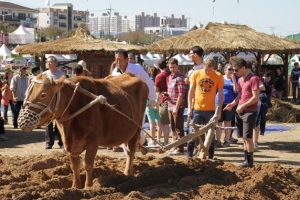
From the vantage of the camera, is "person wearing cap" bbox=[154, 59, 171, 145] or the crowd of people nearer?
the crowd of people

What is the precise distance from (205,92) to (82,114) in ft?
10.8

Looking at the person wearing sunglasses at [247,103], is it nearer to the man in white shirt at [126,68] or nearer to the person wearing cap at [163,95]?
the man in white shirt at [126,68]

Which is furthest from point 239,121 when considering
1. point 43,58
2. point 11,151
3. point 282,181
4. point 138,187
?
point 43,58

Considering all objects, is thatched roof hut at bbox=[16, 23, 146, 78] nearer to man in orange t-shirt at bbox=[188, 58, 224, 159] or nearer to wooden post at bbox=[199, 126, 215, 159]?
man in orange t-shirt at bbox=[188, 58, 224, 159]

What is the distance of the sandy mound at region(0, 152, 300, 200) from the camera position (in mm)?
6945

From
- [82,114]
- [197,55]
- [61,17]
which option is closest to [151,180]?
[82,114]

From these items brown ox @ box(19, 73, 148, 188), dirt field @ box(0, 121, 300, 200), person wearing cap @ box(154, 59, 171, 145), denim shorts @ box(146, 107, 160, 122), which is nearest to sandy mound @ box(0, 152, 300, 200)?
dirt field @ box(0, 121, 300, 200)

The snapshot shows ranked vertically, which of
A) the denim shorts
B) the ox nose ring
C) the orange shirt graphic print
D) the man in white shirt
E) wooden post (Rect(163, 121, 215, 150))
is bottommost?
the denim shorts

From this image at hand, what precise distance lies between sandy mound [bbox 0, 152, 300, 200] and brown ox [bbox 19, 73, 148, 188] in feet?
1.57

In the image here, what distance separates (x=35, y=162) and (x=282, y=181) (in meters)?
3.87

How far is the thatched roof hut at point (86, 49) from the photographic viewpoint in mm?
21781

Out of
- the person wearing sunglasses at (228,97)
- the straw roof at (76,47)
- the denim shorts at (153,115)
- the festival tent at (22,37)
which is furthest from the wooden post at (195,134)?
the festival tent at (22,37)

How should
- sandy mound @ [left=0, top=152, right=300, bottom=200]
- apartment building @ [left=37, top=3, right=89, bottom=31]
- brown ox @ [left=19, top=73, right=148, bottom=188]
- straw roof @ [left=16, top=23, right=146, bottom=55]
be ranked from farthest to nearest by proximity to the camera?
apartment building @ [left=37, top=3, right=89, bottom=31] < straw roof @ [left=16, top=23, right=146, bottom=55] < brown ox @ [left=19, top=73, right=148, bottom=188] < sandy mound @ [left=0, top=152, right=300, bottom=200]

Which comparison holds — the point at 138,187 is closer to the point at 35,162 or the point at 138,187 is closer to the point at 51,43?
the point at 35,162
